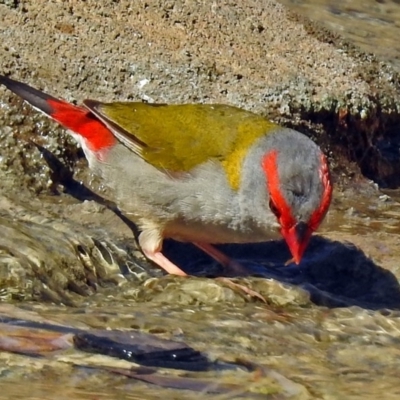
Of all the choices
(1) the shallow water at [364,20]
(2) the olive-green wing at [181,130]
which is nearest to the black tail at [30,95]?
(2) the olive-green wing at [181,130]

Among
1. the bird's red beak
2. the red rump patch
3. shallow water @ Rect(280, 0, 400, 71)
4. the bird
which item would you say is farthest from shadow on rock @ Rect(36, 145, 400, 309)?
shallow water @ Rect(280, 0, 400, 71)

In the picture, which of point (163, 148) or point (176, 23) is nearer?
point (163, 148)

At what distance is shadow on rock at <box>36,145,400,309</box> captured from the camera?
19.9ft

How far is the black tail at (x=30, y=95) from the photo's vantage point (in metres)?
6.30

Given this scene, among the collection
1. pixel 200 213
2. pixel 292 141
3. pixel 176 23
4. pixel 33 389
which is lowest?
pixel 33 389

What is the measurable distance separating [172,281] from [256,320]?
2.03 feet

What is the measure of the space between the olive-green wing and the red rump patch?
109 millimetres

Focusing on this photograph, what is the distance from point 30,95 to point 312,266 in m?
1.83

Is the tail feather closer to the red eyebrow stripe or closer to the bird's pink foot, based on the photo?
the bird's pink foot

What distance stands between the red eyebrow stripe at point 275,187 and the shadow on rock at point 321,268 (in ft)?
2.15

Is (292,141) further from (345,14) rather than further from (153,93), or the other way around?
(345,14)

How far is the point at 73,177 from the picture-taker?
670 cm

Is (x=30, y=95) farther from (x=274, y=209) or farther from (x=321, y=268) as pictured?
Result: (x=321, y=268)

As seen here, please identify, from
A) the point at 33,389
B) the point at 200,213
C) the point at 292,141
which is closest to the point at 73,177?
the point at 200,213
